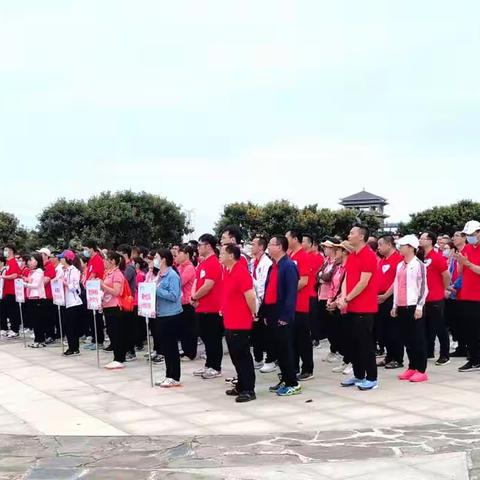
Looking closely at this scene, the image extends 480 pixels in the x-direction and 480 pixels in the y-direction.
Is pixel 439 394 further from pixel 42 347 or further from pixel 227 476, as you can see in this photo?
pixel 42 347

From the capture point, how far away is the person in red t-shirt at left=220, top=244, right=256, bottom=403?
7.60m

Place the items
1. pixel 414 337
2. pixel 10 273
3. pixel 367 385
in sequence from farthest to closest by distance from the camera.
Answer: pixel 10 273, pixel 414 337, pixel 367 385

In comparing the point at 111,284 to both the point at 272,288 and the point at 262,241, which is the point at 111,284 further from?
the point at 272,288

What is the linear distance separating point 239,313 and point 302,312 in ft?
4.59

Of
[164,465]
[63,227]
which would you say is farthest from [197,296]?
[63,227]

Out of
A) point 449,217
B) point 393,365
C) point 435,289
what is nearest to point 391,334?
point 393,365

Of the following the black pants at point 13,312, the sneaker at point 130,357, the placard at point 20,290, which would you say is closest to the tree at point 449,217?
the black pants at point 13,312

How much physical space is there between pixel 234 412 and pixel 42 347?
24.1 feet

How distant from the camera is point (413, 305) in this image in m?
8.52

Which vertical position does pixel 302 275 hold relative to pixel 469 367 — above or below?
above

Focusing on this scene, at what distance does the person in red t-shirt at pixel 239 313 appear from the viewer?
7602mm

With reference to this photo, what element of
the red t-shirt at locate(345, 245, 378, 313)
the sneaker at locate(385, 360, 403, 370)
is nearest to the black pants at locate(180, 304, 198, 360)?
the sneaker at locate(385, 360, 403, 370)

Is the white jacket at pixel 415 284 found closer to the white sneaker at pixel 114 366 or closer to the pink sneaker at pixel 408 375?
the pink sneaker at pixel 408 375

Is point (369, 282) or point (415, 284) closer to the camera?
point (369, 282)
